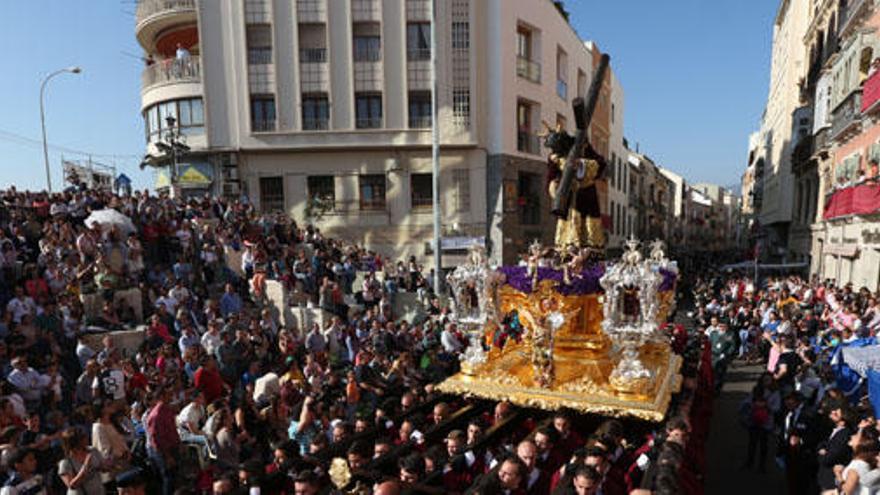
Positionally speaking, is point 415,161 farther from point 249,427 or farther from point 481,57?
point 249,427

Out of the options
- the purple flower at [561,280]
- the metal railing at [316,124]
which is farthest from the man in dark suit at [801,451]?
the metal railing at [316,124]

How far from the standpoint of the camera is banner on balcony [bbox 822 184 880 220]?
1560 centimetres

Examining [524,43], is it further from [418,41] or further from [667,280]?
[667,280]

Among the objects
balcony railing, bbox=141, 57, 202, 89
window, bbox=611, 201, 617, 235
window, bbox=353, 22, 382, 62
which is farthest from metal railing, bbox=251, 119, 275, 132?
window, bbox=611, 201, 617, 235

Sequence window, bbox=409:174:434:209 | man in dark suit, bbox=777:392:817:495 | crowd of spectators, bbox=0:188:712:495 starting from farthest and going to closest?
1. window, bbox=409:174:434:209
2. man in dark suit, bbox=777:392:817:495
3. crowd of spectators, bbox=0:188:712:495

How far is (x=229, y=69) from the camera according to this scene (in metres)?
24.2

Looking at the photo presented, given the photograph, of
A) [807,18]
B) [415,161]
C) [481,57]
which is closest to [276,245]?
[415,161]

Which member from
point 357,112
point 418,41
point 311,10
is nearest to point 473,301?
point 357,112

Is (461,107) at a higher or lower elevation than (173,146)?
higher

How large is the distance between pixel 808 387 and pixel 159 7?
104ft

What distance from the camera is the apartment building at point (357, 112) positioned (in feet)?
78.6

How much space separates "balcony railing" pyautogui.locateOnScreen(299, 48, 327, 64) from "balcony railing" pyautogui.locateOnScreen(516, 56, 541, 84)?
32.3 feet

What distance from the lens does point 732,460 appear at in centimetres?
871

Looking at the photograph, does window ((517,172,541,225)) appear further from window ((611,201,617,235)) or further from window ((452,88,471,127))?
window ((611,201,617,235))
